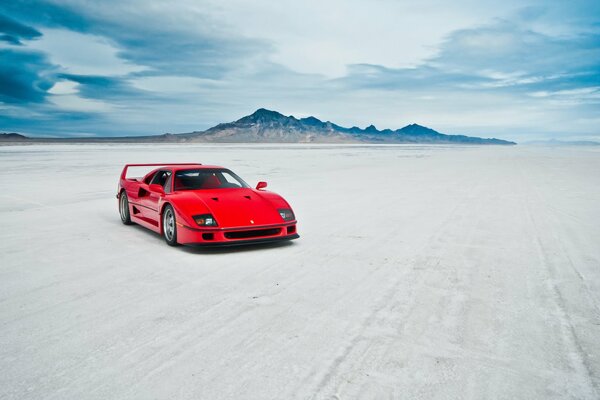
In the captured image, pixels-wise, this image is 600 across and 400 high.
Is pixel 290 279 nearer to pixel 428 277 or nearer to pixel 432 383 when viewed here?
pixel 428 277

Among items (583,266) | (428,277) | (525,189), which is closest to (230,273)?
(428,277)

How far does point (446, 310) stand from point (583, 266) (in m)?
2.67

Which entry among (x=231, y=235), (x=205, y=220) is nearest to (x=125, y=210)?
(x=205, y=220)

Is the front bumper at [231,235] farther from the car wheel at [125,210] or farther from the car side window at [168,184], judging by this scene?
the car wheel at [125,210]

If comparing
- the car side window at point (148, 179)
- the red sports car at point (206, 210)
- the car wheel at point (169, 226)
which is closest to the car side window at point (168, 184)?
the red sports car at point (206, 210)

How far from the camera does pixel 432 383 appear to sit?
323 cm

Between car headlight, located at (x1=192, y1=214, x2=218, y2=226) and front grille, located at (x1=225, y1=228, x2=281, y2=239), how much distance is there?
25cm

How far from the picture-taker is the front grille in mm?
6738

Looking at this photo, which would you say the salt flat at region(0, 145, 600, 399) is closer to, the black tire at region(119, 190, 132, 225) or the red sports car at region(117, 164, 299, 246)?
the red sports car at region(117, 164, 299, 246)

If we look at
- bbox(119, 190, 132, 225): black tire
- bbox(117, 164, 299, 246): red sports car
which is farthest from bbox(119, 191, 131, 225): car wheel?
bbox(117, 164, 299, 246): red sports car

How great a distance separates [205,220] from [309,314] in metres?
2.76

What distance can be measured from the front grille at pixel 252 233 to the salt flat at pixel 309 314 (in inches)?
9.2

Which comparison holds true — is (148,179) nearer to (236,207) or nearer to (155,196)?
(155,196)

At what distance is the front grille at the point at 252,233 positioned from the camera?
6.74 meters
